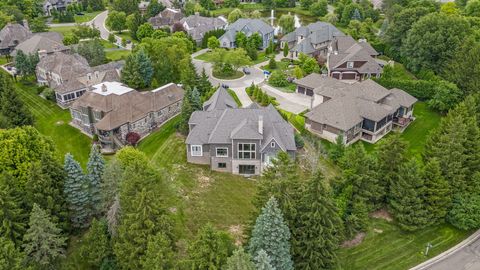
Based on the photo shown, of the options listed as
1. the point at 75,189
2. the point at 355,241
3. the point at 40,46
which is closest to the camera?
the point at 75,189

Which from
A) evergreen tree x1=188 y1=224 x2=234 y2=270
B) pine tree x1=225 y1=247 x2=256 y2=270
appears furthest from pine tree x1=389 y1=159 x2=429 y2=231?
pine tree x1=225 y1=247 x2=256 y2=270

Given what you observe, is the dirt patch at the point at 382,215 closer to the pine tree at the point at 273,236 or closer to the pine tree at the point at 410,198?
the pine tree at the point at 410,198

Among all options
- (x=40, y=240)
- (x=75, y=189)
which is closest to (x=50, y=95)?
(x=75, y=189)

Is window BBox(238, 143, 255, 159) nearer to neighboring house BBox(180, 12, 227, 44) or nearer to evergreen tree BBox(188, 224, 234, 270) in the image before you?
evergreen tree BBox(188, 224, 234, 270)

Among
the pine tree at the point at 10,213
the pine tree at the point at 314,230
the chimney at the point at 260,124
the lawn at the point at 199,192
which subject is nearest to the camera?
the pine tree at the point at 314,230

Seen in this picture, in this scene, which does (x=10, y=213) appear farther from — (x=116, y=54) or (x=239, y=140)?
(x=116, y=54)

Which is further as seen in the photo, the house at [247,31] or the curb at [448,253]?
the house at [247,31]

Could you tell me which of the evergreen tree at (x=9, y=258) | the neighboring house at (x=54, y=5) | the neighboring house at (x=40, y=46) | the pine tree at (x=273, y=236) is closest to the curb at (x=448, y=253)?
the pine tree at (x=273, y=236)
